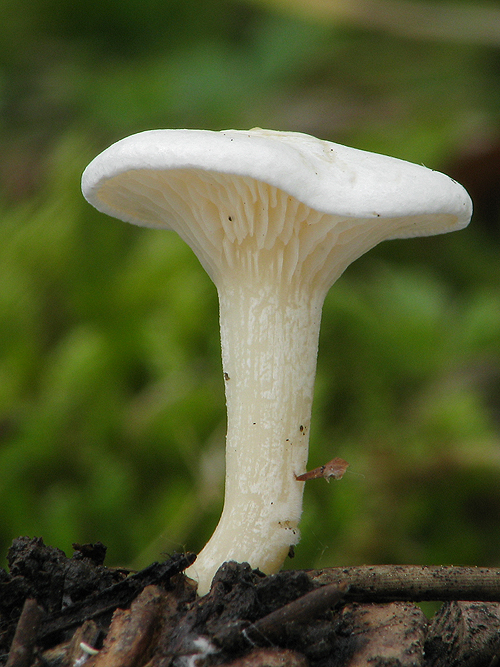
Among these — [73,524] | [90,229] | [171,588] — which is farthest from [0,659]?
[90,229]

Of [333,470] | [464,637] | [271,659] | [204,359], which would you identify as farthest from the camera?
[204,359]

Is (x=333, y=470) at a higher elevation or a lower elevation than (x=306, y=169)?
lower

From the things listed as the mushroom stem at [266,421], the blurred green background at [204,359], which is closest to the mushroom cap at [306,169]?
the mushroom stem at [266,421]

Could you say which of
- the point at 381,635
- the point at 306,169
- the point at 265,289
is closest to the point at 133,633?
the point at 381,635

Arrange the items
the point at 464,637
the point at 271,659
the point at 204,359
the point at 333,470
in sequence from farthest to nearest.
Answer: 1. the point at 204,359
2. the point at 333,470
3. the point at 464,637
4. the point at 271,659

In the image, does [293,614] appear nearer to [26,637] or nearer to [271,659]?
[271,659]

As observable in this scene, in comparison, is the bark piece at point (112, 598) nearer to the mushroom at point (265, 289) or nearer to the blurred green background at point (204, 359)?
the mushroom at point (265, 289)

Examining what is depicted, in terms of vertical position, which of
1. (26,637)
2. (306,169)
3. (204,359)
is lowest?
(26,637)

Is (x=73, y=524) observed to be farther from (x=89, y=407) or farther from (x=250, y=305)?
(x=250, y=305)
